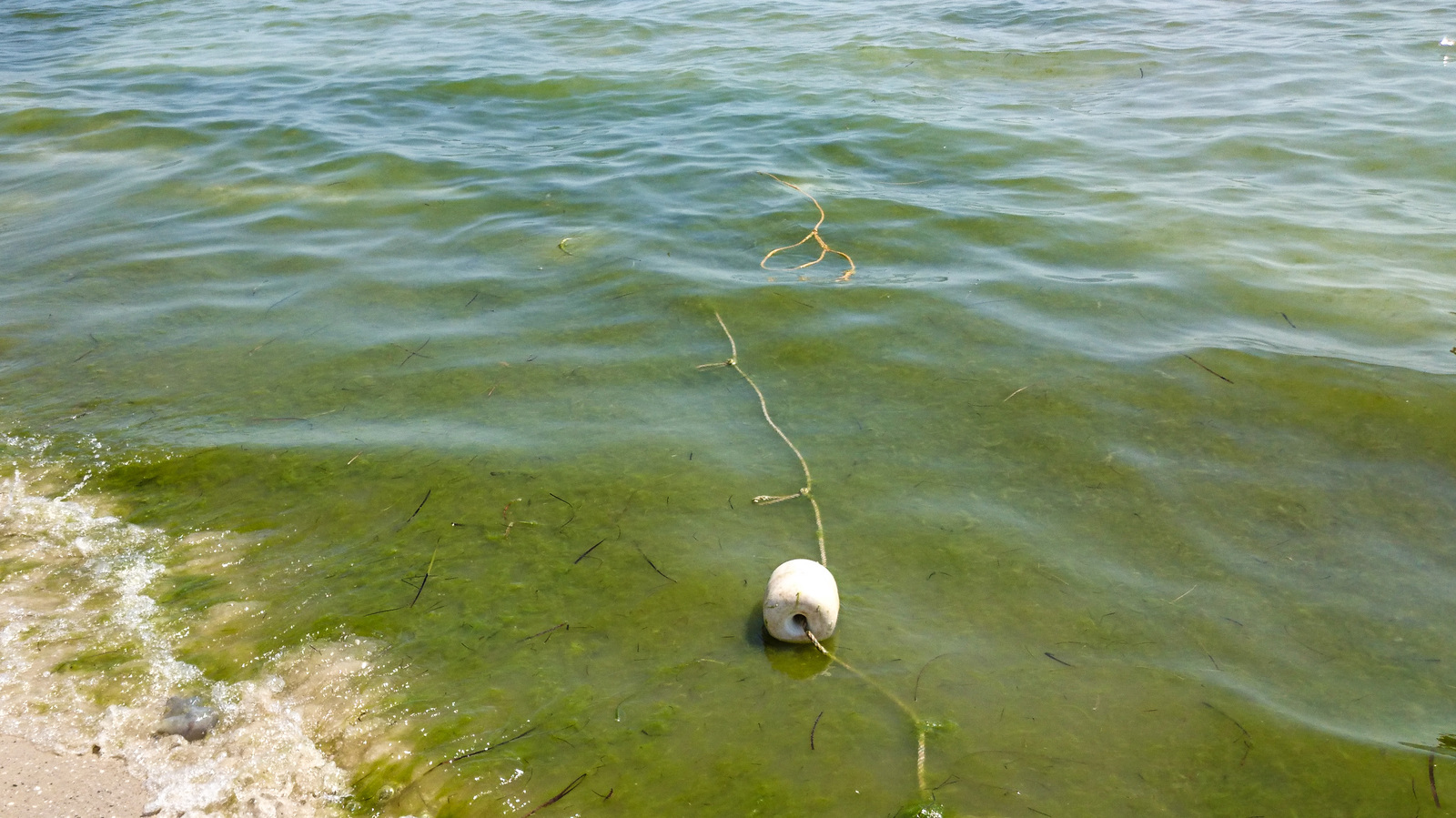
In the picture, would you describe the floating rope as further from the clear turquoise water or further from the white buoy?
the white buoy

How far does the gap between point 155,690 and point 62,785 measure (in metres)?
0.39

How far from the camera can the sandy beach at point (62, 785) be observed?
2.60 metres

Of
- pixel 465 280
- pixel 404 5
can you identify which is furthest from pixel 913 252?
pixel 404 5

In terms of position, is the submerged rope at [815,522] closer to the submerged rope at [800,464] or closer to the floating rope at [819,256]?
the submerged rope at [800,464]

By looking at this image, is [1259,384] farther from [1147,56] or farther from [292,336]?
[1147,56]

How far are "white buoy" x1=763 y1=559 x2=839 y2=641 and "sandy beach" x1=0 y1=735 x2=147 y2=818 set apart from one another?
181cm

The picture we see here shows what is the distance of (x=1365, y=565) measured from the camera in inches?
139

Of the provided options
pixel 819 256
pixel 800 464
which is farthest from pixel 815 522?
pixel 819 256

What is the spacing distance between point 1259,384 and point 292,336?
16.0ft

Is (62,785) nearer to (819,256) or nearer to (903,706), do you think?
(903,706)

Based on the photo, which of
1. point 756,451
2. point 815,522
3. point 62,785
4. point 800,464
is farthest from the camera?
point 756,451

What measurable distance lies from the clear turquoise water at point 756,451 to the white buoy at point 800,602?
122 millimetres

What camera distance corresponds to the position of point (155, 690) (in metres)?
3.04

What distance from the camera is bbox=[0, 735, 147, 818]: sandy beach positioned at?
2602mm
